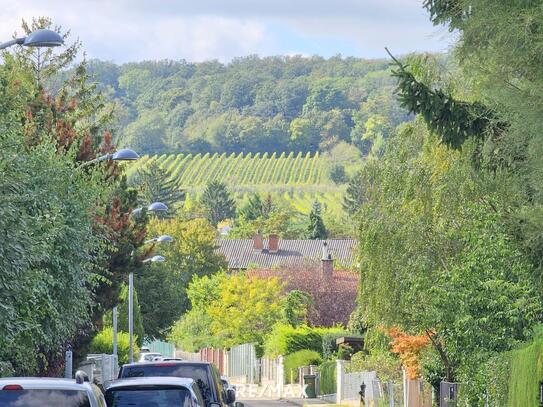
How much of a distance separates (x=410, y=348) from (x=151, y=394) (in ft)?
84.5

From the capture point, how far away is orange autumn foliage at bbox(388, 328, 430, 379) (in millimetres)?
42406

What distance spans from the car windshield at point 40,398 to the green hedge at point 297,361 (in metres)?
A: 54.9

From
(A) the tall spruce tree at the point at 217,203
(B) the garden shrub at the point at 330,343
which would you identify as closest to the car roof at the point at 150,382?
(B) the garden shrub at the point at 330,343

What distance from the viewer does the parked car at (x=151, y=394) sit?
17688 millimetres

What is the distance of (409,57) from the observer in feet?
128

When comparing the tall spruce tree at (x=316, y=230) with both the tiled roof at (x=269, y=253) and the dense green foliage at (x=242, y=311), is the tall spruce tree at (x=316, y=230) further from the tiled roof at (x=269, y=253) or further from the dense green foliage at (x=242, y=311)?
the dense green foliage at (x=242, y=311)

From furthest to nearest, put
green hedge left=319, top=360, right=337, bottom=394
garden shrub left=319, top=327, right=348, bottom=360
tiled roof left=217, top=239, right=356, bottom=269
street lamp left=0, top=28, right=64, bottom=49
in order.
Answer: tiled roof left=217, top=239, right=356, bottom=269 < garden shrub left=319, top=327, right=348, bottom=360 < green hedge left=319, top=360, right=337, bottom=394 < street lamp left=0, top=28, right=64, bottom=49

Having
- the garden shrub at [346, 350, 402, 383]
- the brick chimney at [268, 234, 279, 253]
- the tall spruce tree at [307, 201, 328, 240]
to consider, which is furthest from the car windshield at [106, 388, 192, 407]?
the tall spruce tree at [307, 201, 328, 240]

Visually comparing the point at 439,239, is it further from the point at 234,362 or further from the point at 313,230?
the point at 313,230

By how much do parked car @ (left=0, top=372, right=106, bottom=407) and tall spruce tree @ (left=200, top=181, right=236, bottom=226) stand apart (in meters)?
167

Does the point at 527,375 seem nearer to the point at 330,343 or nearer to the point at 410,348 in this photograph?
the point at 410,348

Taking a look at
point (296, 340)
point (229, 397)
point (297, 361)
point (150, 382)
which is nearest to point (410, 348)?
point (229, 397)

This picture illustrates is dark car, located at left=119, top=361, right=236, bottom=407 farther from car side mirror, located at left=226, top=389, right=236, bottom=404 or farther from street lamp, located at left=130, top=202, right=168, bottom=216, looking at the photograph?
street lamp, located at left=130, top=202, right=168, bottom=216

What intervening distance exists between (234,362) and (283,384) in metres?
15.7
